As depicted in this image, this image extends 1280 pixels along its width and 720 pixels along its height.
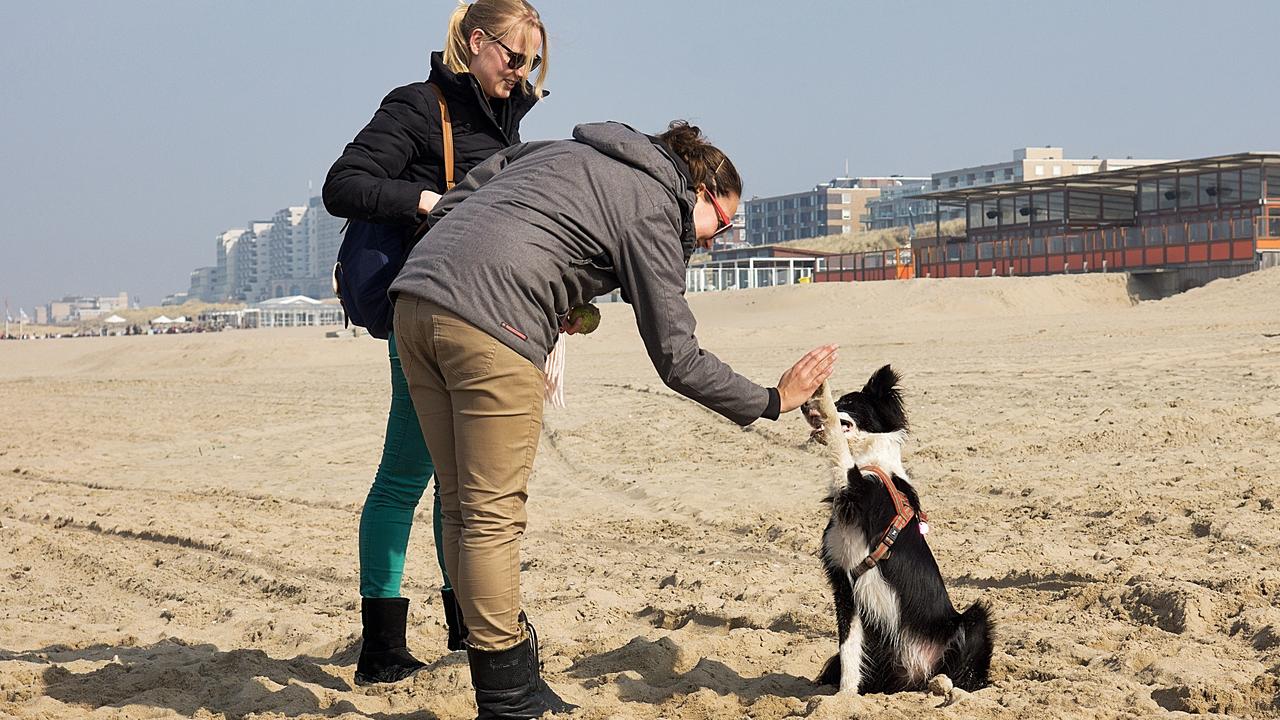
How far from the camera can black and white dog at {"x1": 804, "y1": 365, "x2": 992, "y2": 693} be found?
11.4 ft

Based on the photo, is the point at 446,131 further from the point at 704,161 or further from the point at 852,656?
the point at 852,656

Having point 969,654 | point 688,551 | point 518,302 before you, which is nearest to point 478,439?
point 518,302

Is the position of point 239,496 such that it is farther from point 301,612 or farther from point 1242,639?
point 1242,639

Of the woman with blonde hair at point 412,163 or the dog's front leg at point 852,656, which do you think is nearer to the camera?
the woman with blonde hair at point 412,163

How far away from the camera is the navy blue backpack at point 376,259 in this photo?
11.3 ft

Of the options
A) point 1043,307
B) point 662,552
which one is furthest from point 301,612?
point 1043,307

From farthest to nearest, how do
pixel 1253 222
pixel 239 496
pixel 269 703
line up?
pixel 1253 222, pixel 239 496, pixel 269 703

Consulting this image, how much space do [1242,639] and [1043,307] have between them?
2476 centimetres

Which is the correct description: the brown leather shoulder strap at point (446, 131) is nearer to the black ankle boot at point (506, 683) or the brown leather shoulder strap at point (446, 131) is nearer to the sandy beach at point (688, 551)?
the black ankle boot at point (506, 683)

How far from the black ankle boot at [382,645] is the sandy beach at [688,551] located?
0.24ft

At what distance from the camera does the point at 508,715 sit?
3039 mm

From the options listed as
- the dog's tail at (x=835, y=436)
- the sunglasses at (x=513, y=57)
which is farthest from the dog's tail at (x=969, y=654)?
the sunglasses at (x=513, y=57)

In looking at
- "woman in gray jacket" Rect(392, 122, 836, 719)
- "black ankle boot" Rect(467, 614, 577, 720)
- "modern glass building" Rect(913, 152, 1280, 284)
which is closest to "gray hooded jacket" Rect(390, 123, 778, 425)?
"woman in gray jacket" Rect(392, 122, 836, 719)

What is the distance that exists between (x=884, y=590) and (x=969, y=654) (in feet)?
1.06
